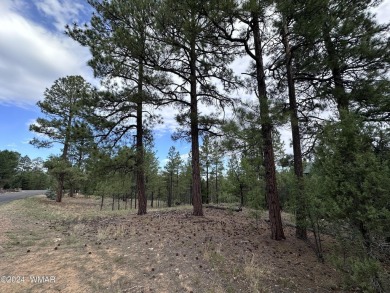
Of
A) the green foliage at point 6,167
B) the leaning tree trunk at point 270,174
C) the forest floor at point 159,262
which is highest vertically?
the green foliage at point 6,167

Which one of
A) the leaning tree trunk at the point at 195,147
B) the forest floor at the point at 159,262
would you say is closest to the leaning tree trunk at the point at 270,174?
the forest floor at the point at 159,262

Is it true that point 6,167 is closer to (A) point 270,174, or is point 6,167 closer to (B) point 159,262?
(B) point 159,262

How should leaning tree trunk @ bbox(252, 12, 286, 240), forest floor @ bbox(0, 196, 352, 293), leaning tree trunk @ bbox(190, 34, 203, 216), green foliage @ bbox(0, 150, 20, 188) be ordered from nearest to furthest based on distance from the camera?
1. forest floor @ bbox(0, 196, 352, 293)
2. leaning tree trunk @ bbox(252, 12, 286, 240)
3. leaning tree trunk @ bbox(190, 34, 203, 216)
4. green foliage @ bbox(0, 150, 20, 188)

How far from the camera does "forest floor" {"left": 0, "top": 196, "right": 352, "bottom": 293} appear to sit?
4148 mm

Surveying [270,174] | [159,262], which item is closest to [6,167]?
[159,262]

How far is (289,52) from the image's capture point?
25.0 ft

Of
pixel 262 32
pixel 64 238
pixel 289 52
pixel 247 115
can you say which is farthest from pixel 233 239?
pixel 262 32

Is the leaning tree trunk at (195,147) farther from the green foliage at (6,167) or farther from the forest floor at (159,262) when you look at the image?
the green foliage at (6,167)

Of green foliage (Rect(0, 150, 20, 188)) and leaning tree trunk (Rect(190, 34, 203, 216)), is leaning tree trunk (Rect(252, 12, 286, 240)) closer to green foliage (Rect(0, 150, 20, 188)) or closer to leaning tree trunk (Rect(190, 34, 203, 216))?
leaning tree trunk (Rect(190, 34, 203, 216))

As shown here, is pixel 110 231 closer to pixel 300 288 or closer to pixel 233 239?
pixel 233 239

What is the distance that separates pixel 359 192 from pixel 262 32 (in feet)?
20.4

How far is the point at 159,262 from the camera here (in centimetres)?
505

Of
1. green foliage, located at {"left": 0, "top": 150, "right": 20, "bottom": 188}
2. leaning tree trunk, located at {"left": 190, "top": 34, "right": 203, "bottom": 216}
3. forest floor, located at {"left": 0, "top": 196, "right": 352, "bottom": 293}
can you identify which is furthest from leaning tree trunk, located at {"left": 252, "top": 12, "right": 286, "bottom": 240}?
green foliage, located at {"left": 0, "top": 150, "right": 20, "bottom": 188}

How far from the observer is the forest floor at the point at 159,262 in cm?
415
